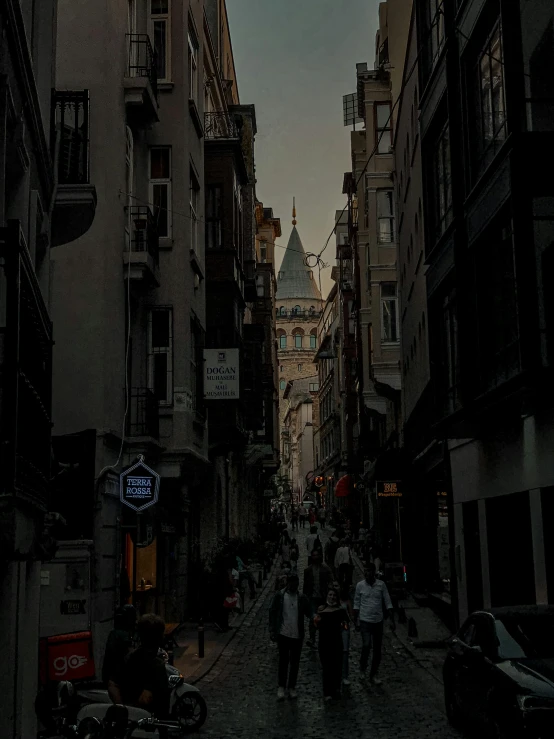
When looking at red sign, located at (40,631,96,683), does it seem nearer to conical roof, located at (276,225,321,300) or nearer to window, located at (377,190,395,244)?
window, located at (377,190,395,244)

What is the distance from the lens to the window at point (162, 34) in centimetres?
2416

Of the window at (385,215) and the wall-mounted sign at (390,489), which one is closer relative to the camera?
the wall-mounted sign at (390,489)

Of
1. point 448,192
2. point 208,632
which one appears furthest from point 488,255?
point 208,632

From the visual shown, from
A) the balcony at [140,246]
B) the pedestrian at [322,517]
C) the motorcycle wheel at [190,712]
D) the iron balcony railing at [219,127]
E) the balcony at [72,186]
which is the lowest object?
the motorcycle wheel at [190,712]

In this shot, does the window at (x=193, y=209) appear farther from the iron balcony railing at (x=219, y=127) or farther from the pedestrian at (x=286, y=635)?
the pedestrian at (x=286, y=635)

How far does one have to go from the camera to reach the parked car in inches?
364

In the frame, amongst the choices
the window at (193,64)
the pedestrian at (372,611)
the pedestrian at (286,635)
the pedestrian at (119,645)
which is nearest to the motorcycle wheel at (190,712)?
the pedestrian at (119,645)

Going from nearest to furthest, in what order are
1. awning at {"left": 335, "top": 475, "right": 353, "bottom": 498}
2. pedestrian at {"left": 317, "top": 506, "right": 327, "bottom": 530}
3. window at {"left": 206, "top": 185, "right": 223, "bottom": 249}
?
window at {"left": 206, "top": 185, "right": 223, "bottom": 249} < awning at {"left": 335, "top": 475, "right": 353, "bottom": 498} < pedestrian at {"left": 317, "top": 506, "right": 327, "bottom": 530}

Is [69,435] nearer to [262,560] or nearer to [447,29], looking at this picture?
[447,29]

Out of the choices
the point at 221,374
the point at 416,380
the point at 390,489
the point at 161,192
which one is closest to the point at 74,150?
the point at 161,192

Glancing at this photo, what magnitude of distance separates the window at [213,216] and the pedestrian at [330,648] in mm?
16984

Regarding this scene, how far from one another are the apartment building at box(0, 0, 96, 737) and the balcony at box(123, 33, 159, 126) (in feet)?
21.8

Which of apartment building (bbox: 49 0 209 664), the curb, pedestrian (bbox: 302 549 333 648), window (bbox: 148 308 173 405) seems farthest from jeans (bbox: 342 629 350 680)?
window (bbox: 148 308 173 405)

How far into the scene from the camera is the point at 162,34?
24.2 metres
